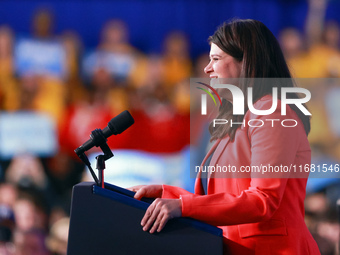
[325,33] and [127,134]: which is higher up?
[325,33]

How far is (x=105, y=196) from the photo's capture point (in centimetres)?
123

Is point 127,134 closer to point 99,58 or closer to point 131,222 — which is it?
point 99,58

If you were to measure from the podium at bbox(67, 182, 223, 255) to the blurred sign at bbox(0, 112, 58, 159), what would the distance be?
312 cm

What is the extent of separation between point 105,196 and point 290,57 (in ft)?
12.8

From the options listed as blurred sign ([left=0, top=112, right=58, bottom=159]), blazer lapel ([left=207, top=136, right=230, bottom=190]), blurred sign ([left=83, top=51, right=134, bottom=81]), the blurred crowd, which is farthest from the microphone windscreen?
blurred sign ([left=83, top=51, right=134, bottom=81])

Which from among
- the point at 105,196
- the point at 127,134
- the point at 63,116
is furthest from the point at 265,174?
the point at 63,116

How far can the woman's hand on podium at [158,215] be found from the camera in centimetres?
121

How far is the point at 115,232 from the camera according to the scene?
1.22 meters

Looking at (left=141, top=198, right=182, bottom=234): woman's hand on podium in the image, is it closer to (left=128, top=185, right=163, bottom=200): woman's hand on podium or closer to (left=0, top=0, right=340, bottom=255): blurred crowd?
(left=128, top=185, right=163, bottom=200): woman's hand on podium

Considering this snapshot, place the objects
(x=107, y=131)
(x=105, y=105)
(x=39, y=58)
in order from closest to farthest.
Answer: (x=107, y=131) < (x=105, y=105) < (x=39, y=58)

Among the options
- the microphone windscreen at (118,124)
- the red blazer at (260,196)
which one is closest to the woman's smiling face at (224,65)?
the red blazer at (260,196)

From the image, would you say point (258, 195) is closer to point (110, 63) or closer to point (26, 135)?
point (26, 135)

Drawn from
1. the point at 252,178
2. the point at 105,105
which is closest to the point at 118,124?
the point at 252,178

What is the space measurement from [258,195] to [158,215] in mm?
267
